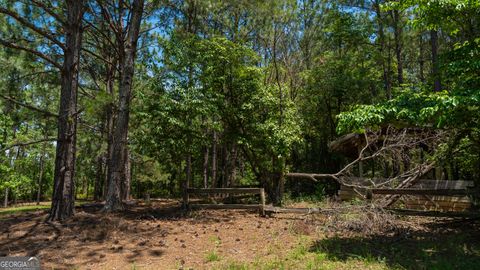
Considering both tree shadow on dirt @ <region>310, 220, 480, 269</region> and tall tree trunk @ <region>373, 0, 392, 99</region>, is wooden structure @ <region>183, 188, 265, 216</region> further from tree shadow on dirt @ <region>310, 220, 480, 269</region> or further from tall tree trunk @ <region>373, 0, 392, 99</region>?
tall tree trunk @ <region>373, 0, 392, 99</region>

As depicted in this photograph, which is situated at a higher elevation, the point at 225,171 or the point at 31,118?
the point at 31,118

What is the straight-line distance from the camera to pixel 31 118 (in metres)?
11.6

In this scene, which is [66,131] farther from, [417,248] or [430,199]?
[430,199]

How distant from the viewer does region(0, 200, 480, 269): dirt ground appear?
6.38 meters

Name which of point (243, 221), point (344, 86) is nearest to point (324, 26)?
point (344, 86)

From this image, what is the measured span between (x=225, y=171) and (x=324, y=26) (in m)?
9.87

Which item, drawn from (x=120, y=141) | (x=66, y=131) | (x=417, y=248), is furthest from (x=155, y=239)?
(x=417, y=248)

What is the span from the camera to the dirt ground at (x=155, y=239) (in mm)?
6375

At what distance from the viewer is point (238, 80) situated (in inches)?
517

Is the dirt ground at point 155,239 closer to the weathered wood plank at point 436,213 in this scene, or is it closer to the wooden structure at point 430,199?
the weathered wood plank at point 436,213

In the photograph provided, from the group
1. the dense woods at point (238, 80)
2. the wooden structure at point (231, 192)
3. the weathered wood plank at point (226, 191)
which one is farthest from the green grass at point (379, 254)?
the weathered wood plank at point (226, 191)

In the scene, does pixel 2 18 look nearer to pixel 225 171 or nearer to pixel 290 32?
pixel 290 32

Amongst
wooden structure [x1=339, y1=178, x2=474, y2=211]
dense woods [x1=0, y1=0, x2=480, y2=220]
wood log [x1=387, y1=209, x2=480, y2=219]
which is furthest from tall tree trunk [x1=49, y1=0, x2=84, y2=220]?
wood log [x1=387, y1=209, x2=480, y2=219]

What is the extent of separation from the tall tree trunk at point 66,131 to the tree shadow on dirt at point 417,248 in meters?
6.66
